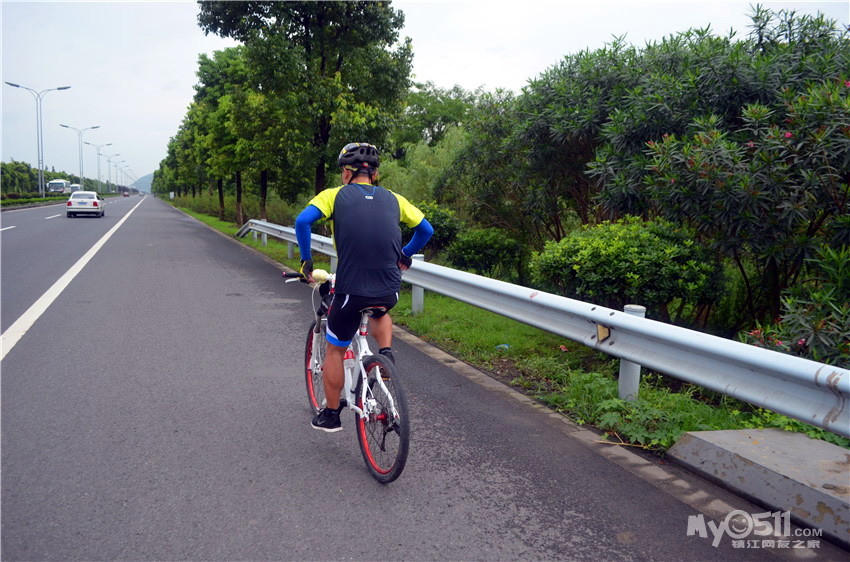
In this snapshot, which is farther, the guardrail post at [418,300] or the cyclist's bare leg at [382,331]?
the guardrail post at [418,300]

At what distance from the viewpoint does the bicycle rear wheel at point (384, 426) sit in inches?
133

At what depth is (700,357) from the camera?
13.0ft

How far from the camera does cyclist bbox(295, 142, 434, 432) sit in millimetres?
3539

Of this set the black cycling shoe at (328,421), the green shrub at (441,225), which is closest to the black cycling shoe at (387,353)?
the black cycling shoe at (328,421)

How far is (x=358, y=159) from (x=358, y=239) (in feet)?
1.63

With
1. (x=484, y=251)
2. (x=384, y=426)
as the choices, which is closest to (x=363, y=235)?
(x=384, y=426)

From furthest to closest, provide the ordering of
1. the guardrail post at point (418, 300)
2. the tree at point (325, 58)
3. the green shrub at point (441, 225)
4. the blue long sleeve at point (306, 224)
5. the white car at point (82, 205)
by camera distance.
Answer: the white car at point (82, 205), the tree at point (325, 58), the green shrub at point (441, 225), the guardrail post at point (418, 300), the blue long sleeve at point (306, 224)

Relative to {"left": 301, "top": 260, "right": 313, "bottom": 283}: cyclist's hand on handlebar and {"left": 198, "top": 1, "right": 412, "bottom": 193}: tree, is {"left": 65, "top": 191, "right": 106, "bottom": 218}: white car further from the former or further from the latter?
{"left": 301, "top": 260, "right": 313, "bottom": 283}: cyclist's hand on handlebar

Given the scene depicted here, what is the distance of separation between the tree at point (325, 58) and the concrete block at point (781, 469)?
13.1 m

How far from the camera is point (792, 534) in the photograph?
3.04 meters

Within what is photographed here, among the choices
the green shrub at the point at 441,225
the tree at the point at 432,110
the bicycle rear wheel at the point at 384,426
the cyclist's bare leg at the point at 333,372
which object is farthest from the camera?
Result: the tree at the point at 432,110

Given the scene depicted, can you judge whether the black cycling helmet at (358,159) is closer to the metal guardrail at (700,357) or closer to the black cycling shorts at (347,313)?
the black cycling shorts at (347,313)

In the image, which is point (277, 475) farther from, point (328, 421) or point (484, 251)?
point (484, 251)

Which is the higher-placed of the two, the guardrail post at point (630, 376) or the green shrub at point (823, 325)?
the green shrub at point (823, 325)
